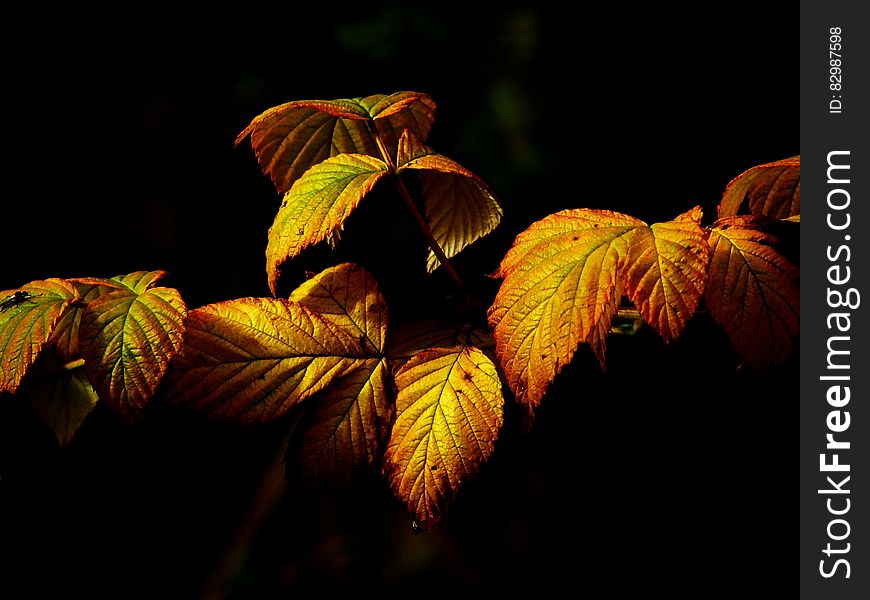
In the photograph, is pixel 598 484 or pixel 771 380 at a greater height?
pixel 771 380

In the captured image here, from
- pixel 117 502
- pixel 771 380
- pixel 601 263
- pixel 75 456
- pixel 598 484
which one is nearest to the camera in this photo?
pixel 601 263

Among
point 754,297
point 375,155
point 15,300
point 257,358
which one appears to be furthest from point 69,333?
point 754,297

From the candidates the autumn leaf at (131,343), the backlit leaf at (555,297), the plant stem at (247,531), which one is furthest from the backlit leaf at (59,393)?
the plant stem at (247,531)

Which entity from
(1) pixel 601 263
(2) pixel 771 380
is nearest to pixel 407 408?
(1) pixel 601 263

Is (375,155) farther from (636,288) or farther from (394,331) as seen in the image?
(636,288)

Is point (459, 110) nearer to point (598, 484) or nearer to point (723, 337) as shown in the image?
point (598, 484)

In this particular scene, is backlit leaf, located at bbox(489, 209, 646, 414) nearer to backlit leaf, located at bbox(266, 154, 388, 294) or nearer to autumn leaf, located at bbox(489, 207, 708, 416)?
autumn leaf, located at bbox(489, 207, 708, 416)

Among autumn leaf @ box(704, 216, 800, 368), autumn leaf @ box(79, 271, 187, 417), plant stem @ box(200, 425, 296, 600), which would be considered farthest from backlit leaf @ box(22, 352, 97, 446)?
plant stem @ box(200, 425, 296, 600)

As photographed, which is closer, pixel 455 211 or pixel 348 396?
pixel 348 396
